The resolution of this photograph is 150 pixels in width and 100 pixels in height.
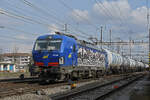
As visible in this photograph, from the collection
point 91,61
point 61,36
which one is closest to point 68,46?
→ point 61,36

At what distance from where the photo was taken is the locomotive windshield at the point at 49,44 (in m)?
16.5

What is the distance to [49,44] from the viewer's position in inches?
658

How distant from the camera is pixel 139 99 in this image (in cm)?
1045

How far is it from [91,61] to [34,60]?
7456 millimetres

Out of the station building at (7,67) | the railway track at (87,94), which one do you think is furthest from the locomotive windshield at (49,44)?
the station building at (7,67)

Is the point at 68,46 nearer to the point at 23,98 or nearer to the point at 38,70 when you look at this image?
the point at 38,70

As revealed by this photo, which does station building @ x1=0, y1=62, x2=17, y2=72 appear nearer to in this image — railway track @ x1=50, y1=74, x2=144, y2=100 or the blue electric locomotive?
the blue electric locomotive

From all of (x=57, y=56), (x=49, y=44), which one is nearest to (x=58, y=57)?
(x=57, y=56)

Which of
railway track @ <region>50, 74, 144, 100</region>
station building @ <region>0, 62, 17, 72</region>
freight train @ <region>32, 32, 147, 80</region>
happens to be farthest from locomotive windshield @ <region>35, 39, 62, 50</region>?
station building @ <region>0, 62, 17, 72</region>

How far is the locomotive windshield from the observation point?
16484 millimetres

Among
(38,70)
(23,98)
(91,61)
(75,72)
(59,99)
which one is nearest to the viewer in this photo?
(59,99)

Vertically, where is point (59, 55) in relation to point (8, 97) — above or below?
above

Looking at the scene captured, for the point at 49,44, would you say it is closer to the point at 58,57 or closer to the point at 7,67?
the point at 58,57

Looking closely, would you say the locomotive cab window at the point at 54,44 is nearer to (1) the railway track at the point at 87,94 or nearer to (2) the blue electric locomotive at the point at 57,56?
(2) the blue electric locomotive at the point at 57,56
